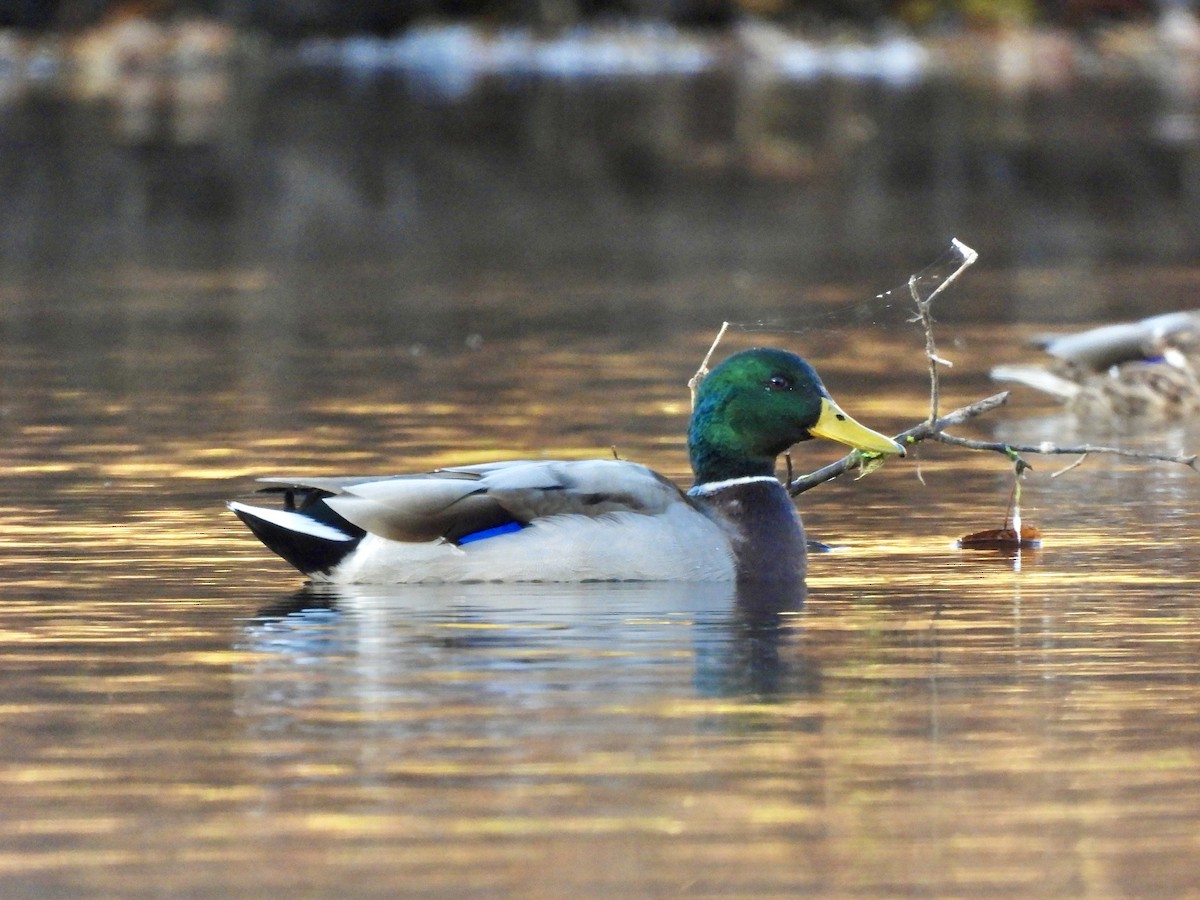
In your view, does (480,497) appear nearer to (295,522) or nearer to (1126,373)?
(295,522)

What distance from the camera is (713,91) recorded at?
51.0 m

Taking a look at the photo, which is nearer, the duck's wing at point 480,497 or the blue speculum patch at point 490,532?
the duck's wing at point 480,497

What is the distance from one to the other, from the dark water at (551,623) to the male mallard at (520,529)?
12 centimetres

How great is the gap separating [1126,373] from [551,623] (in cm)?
641

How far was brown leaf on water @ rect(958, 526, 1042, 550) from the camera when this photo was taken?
10.4 meters

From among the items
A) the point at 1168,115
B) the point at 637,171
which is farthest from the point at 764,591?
the point at 1168,115

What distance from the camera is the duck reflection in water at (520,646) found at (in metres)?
7.82

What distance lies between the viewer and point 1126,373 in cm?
1459

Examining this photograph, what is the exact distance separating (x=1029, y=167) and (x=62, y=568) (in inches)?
1001

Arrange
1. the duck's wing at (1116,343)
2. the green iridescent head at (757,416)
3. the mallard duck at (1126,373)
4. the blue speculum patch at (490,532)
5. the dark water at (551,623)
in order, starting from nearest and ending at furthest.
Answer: the dark water at (551,623)
the blue speculum patch at (490,532)
the green iridescent head at (757,416)
the mallard duck at (1126,373)
the duck's wing at (1116,343)

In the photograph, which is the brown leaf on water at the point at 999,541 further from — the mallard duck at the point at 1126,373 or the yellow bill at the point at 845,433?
the mallard duck at the point at 1126,373

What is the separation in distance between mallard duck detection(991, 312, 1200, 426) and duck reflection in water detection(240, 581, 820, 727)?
5.33 metres


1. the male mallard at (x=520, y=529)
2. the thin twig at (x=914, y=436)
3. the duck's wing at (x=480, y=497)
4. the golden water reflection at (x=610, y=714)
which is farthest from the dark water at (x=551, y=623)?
the thin twig at (x=914, y=436)

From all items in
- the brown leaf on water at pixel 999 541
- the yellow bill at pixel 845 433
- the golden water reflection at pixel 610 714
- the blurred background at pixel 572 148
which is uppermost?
the blurred background at pixel 572 148
